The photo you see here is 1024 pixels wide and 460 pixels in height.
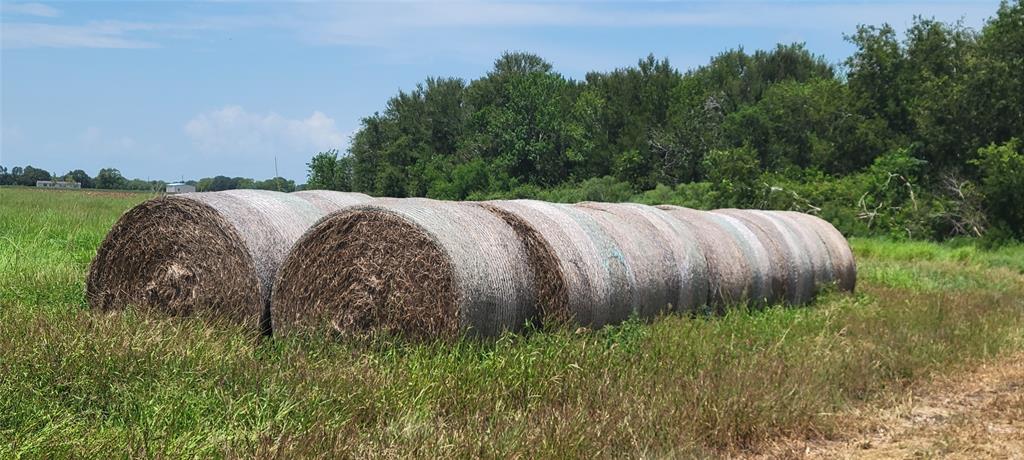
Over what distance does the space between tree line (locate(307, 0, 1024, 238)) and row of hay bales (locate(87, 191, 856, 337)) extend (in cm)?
1745

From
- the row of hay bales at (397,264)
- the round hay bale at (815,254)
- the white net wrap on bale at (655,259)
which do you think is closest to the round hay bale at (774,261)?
the round hay bale at (815,254)

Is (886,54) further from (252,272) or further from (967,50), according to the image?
(252,272)

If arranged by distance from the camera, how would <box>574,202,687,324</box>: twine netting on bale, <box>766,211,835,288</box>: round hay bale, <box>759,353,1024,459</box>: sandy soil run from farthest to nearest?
<box>766,211,835,288</box>: round hay bale
<box>574,202,687,324</box>: twine netting on bale
<box>759,353,1024,459</box>: sandy soil

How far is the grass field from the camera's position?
5008 mm

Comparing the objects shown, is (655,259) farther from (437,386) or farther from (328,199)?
(437,386)

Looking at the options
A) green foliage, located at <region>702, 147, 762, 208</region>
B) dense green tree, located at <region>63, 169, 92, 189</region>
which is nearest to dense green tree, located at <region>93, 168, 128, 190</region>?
dense green tree, located at <region>63, 169, 92, 189</region>

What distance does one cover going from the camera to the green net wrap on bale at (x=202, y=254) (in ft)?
27.8

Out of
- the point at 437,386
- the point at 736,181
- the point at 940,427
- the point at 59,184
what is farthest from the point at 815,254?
the point at 59,184

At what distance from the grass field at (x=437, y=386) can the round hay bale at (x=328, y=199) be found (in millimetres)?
1683

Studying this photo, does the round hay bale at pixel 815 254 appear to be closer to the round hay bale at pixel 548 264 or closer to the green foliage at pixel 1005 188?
the round hay bale at pixel 548 264

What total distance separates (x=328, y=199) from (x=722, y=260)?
14.0 feet

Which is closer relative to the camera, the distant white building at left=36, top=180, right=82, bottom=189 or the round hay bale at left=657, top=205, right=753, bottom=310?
the round hay bale at left=657, top=205, right=753, bottom=310

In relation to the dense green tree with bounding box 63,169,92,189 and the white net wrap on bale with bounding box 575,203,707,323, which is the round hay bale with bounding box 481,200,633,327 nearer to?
the white net wrap on bale with bounding box 575,203,707,323

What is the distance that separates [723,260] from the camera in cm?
1078
